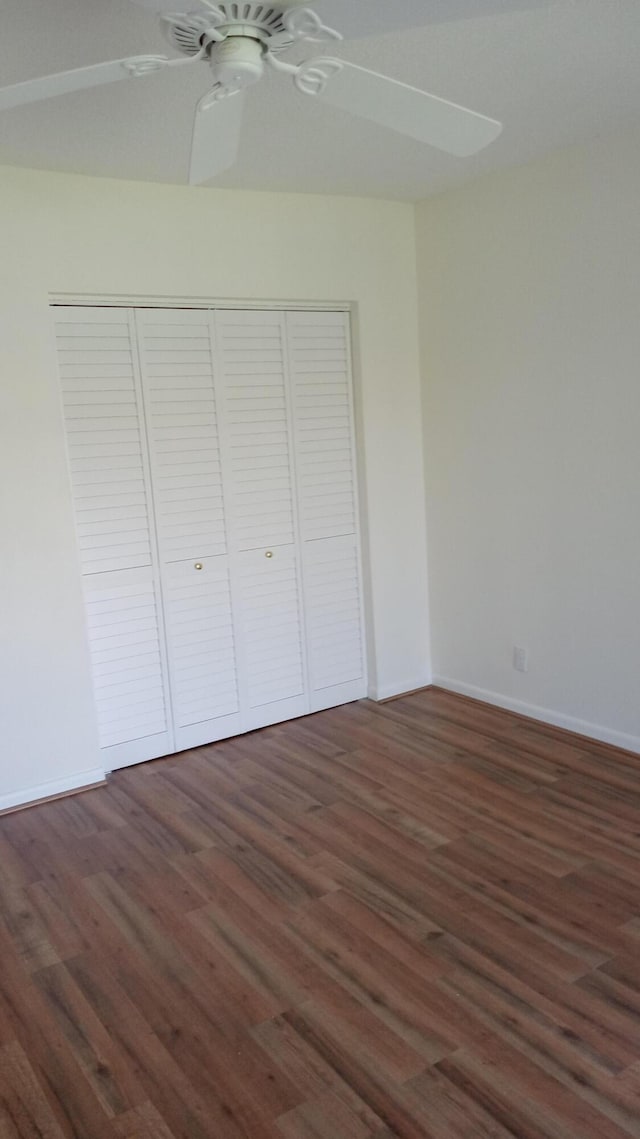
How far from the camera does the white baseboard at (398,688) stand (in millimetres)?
4324

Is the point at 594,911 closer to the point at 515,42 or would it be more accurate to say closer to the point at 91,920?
the point at 91,920

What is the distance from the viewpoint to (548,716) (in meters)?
3.84

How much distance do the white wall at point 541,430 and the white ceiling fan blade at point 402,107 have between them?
4.42 feet

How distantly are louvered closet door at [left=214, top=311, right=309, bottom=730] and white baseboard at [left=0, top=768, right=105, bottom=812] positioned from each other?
765 millimetres

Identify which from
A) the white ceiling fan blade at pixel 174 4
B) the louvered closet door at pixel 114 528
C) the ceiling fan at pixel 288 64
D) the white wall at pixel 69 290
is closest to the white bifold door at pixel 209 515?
the louvered closet door at pixel 114 528

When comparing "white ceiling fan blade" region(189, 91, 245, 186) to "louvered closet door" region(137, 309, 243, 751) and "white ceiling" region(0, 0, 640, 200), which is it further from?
"louvered closet door" region(137, 309, 243, 751)

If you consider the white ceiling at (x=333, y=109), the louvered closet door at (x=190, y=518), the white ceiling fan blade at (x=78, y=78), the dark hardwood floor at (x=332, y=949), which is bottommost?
the dark hardwood floor at (x=332, y=949)

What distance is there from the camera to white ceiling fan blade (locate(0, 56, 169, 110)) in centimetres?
171

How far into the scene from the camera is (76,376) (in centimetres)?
340

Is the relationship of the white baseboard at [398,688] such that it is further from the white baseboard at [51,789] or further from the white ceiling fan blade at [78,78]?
the white ceiling fan blade at [78,78]

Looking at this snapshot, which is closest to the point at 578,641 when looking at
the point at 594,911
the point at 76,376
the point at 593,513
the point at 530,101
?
the point at 593,513

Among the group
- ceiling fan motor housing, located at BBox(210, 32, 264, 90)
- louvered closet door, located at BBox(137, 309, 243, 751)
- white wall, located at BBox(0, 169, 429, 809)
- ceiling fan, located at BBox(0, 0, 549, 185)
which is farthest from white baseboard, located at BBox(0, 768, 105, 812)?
ceiling fan motor housing, located at BBox(210, 32, 264, 90)

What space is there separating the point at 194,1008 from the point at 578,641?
2.21m

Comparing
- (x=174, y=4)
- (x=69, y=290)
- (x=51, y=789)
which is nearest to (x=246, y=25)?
(x=174, y=4)
